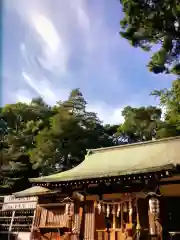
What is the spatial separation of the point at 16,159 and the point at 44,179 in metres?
22.7

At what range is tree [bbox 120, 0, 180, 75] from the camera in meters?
13.3

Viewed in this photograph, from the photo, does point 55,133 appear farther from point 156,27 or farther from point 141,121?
point 156,27

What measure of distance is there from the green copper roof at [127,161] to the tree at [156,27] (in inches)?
166

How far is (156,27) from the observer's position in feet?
45.8

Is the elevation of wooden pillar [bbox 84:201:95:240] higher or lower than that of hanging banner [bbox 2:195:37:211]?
lower

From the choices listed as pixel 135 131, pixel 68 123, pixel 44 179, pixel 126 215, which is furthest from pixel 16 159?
pixel 126 215

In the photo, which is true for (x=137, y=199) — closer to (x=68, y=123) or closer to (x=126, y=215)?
(x=126, y=215)

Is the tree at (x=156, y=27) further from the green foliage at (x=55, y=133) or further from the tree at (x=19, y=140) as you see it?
the tree at (x=19, y=140)

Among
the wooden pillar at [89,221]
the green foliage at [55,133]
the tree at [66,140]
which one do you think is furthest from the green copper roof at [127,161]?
the tree at [66,140]

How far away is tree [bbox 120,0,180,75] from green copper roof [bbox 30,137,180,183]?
13.8ft

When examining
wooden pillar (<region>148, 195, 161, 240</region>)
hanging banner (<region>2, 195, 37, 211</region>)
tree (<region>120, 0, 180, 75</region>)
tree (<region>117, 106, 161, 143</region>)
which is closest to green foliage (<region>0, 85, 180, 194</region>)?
tree (<region>117, 106, 161, 143</region>)

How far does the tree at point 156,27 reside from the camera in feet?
43.7

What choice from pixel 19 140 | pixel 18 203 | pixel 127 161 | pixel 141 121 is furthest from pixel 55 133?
pixel 127 161

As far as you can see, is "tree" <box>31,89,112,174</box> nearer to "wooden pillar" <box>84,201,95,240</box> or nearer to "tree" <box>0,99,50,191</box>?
"tree" <box>0,99,50,191</box>
